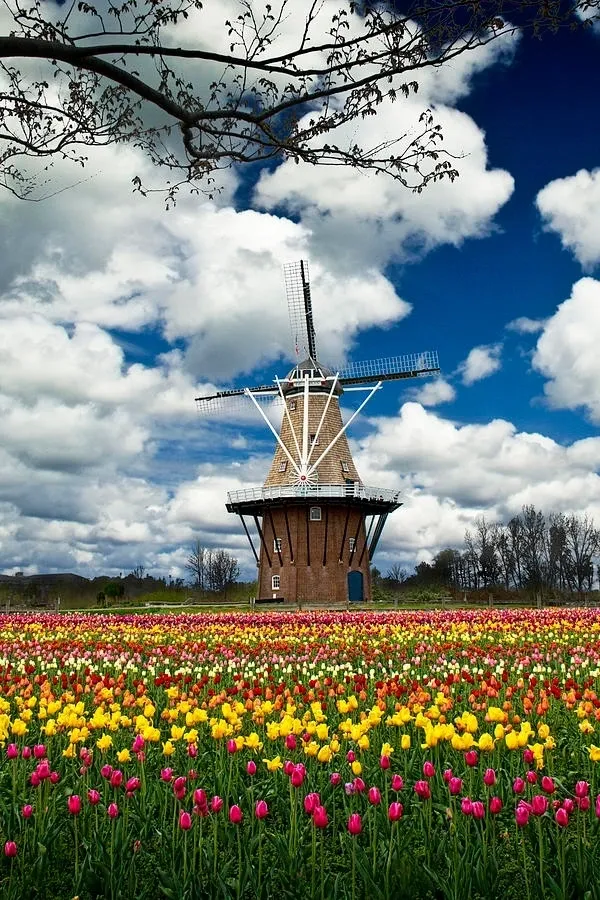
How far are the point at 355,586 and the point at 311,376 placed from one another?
11967mm

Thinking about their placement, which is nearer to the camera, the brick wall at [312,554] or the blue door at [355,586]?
the brick wall at [312,554]

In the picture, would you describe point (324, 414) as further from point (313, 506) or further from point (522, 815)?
point (522, 815)

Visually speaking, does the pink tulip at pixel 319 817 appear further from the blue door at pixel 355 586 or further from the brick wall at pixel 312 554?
the blue door at pixel 355 586

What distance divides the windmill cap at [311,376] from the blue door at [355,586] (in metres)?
10.5

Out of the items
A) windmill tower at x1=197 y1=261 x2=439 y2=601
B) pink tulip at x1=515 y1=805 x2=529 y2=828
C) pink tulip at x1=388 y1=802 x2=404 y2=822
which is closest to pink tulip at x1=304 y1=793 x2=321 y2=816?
pink tulip at x1=388 y1=802 x2=404 y2=822

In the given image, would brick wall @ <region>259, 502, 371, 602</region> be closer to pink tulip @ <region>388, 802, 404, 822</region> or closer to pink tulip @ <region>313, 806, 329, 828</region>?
pink tulip @ <region>388, 802, 404, 822</region>

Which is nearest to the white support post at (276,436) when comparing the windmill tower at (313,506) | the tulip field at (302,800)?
the windmill tower at (313,506)

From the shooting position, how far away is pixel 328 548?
3900 centimetres

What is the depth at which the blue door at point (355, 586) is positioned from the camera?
3994cm

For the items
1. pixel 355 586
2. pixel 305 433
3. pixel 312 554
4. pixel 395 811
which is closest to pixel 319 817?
pixel 395 811

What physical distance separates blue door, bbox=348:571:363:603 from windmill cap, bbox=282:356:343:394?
10462 millimetres

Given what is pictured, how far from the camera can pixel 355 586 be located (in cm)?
4025

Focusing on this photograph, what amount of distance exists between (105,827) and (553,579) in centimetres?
7927

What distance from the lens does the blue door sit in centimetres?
3994
